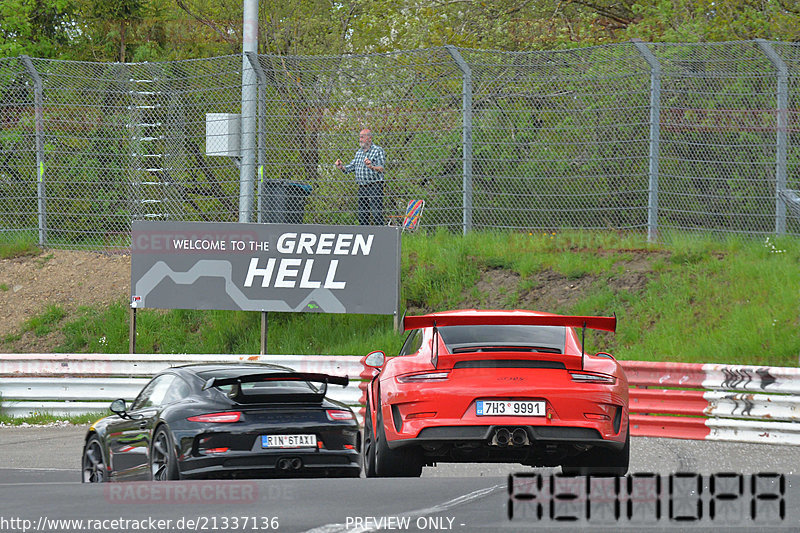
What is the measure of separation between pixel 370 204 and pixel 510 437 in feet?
33.0

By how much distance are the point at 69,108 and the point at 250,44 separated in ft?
10.8

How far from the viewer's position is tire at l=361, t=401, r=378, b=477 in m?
9.52

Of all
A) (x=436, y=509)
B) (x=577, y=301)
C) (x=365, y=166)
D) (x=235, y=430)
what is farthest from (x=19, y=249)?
(x=436, y=509)

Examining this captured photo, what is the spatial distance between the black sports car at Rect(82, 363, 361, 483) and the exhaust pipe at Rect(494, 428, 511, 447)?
1.42 metres

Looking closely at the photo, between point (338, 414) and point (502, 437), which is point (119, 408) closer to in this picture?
point (338, 414)

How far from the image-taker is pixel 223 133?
1858 cm

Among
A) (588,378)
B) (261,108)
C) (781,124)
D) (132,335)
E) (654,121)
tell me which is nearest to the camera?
(588,378)

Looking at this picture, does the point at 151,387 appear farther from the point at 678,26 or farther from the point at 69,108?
the point at 678,26

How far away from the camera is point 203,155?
18.9 meters

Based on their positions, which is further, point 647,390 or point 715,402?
point 647,390

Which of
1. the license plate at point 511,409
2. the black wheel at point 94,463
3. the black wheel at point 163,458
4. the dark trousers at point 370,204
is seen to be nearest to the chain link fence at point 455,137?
the dark trousers at point 370,204

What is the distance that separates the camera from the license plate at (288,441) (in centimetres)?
912

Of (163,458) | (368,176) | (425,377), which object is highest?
(368,176)

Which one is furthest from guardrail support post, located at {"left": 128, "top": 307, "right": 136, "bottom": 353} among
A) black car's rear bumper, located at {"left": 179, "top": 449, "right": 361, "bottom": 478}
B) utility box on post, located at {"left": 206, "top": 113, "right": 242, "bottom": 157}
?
black car's rear bumper, located at {"left": 179, "top": 449, "right": 361, "bottom": 478}
